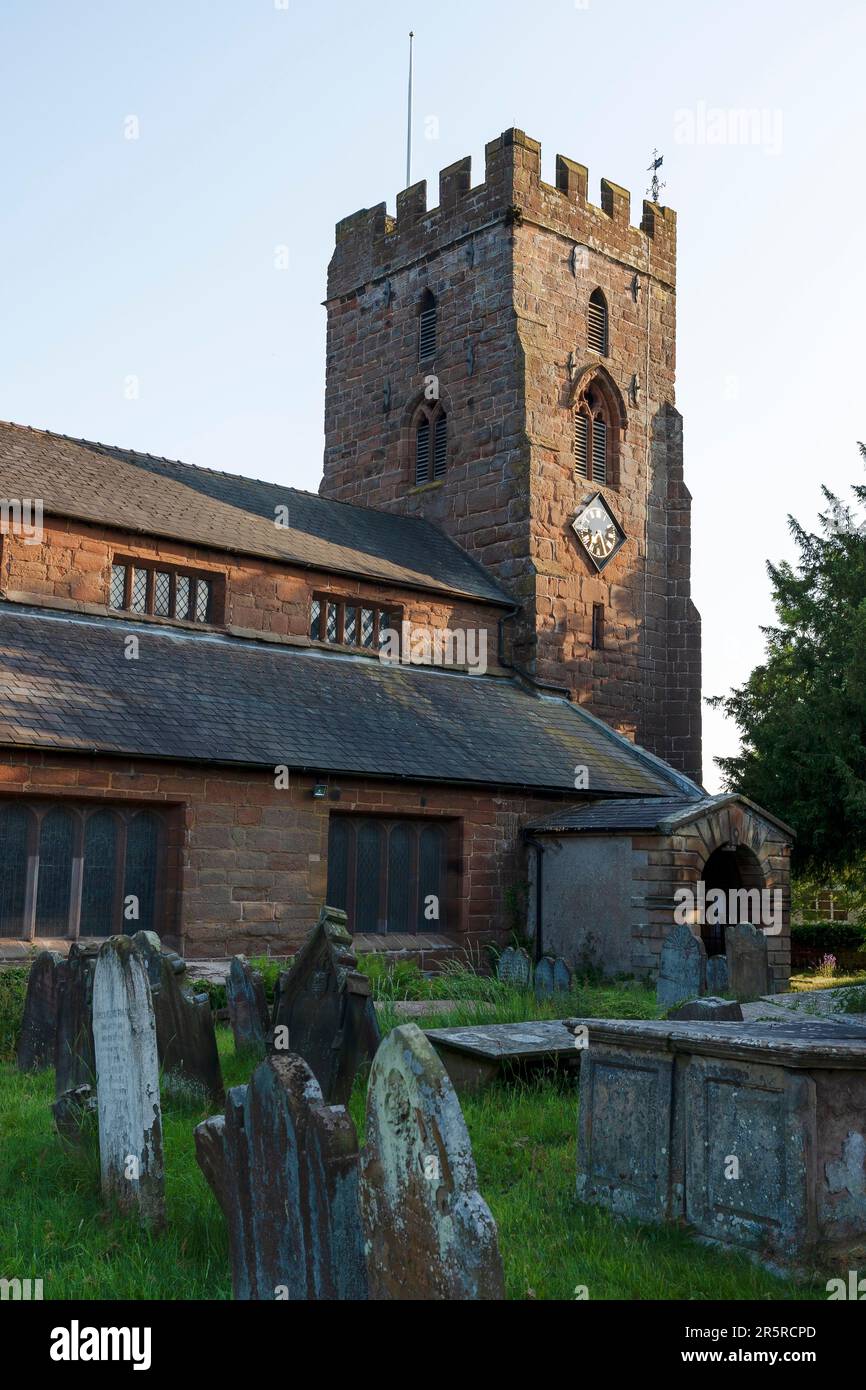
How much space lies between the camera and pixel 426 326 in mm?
26016

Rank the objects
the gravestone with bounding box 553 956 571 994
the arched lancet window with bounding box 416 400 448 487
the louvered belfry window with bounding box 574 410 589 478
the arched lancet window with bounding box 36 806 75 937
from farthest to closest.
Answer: the arched lancet window with bounding box 416 400 448 487, the louvered belfry window with bounding box 574 410 589 478, the arched lancet window with bounding box 36 806 75 937, the gravestone with bounding box 553 956 571 994

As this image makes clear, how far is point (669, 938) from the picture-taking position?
41.6 feet

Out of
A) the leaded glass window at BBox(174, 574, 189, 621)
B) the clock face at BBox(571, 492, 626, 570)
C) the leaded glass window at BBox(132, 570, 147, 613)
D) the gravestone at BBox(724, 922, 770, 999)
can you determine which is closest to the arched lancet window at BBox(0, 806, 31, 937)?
the leaded glass window at BBox(132, 570, 147, 613)

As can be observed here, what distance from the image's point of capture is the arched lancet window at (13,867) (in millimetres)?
13523

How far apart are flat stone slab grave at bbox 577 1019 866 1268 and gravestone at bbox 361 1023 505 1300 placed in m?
1.82

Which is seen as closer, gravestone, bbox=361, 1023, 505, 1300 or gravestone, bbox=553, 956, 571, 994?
gravestone, bbox=361, 1023, 505, 1300

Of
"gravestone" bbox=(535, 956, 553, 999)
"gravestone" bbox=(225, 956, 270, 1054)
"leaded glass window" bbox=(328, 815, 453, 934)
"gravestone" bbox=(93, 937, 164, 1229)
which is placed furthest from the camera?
"leaded glass window" bbox=(328, 815, 453, 934)

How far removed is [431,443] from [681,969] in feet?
52.1

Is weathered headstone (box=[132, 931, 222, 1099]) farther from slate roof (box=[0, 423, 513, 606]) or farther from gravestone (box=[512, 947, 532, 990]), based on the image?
slate roof (box=[0, 423, 513, 606])

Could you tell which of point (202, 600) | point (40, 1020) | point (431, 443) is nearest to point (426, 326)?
point (431, 443)

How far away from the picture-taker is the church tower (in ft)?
78.1

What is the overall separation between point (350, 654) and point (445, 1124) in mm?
15986

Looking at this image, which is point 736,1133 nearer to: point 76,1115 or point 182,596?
point 76,1115

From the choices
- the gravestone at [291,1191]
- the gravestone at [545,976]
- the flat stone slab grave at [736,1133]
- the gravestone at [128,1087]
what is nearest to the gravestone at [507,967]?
the gravestone at [545,976]
